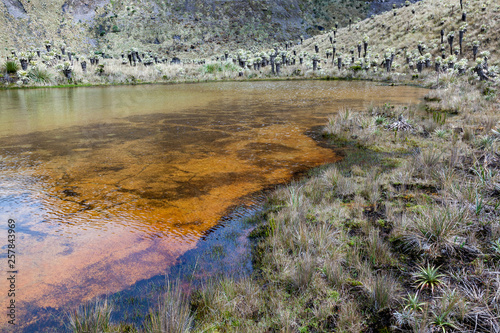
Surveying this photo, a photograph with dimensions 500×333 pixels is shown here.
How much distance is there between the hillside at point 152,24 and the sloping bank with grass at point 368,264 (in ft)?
206

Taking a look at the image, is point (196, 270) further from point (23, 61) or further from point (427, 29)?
point (427, 29)

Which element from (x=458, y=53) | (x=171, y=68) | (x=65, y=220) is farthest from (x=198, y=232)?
(x=458, y=53)

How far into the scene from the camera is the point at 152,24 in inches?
2584

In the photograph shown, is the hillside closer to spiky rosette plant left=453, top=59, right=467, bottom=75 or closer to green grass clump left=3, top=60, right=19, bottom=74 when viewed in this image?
green grass clump left=3, top=60, right=19, bottom=74

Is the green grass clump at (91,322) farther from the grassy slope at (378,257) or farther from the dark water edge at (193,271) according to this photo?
the grassy slope at (378,257)

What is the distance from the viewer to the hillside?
58.3m

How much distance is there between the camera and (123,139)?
29.0ft

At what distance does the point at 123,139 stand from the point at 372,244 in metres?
7.79

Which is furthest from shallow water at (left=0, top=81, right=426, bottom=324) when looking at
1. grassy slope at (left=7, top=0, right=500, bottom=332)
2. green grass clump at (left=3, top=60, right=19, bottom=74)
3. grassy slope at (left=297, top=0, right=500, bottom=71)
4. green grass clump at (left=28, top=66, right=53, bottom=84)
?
grassy slope at (left=297, top=0, right=500, bottom=71)

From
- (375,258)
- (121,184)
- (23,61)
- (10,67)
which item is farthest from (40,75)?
(375,258)

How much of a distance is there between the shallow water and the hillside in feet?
184

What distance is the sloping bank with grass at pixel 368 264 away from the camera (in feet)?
7.90

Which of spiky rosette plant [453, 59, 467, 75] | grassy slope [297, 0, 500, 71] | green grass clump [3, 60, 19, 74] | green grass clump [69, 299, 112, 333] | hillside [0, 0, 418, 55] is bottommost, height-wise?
green grass clump [69, 299, 112, 333]

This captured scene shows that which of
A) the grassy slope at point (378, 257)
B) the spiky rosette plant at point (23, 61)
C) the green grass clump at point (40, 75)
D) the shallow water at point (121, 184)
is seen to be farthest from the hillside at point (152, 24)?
the grassy slope at point (378, 257)
